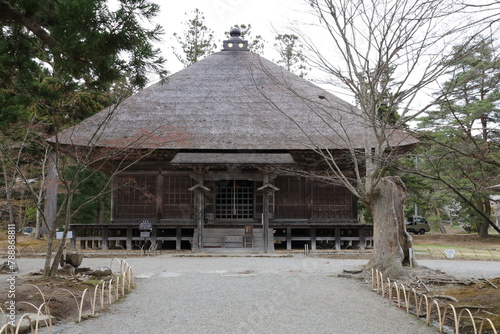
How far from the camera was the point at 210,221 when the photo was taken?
16406 mm

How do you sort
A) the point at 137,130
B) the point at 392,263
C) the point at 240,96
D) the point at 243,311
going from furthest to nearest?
1. the point at 240,96
2. the point at 137,130
3. the point at 392,263
4. the point at 243,311

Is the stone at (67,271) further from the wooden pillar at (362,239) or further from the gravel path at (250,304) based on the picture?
the wooden pillar at (362,239)

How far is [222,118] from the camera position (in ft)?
55.7

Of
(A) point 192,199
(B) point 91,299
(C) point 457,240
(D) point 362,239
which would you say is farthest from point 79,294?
(C) point 457,240

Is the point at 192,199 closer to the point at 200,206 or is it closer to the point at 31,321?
the point at 200,206

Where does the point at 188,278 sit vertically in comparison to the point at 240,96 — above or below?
below

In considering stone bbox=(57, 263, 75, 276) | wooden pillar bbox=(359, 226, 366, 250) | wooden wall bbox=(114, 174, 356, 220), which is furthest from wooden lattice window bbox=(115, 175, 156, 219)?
wooden pillar bbox=(359, 226, 366, 250)

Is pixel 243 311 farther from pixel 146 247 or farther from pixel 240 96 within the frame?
→ pixel 240 96

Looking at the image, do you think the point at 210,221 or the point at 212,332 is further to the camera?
the point at 210,221

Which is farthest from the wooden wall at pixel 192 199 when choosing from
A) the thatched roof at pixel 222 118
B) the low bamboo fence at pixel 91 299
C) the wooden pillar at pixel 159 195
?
the low bamboo fence at pixel 91 299

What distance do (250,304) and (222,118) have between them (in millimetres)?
11403

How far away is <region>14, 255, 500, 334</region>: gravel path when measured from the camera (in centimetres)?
518

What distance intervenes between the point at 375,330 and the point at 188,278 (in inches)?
203

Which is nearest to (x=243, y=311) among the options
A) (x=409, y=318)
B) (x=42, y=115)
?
(x=409, y=318)
